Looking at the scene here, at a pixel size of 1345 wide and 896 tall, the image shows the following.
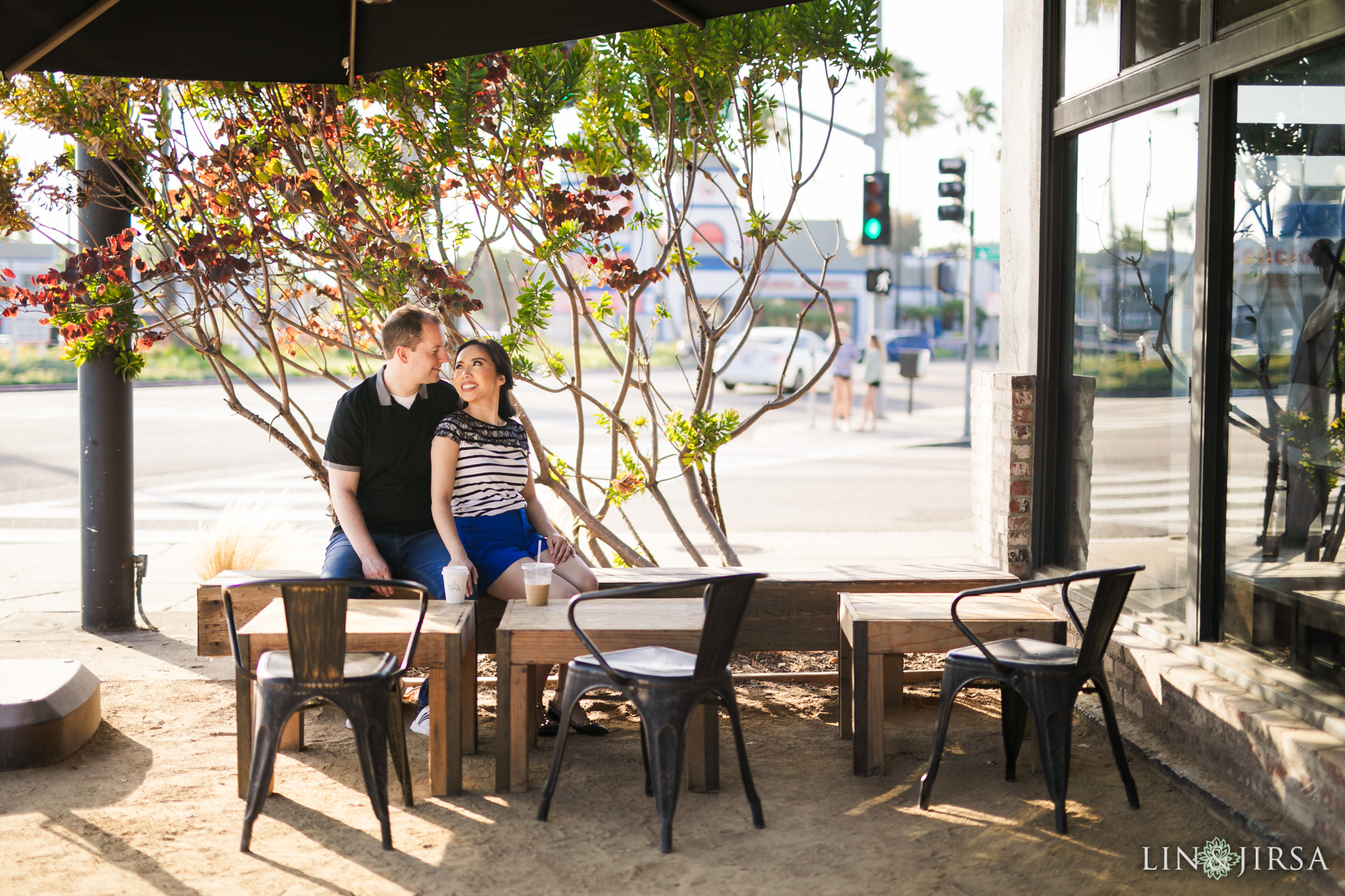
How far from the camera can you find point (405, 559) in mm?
4746

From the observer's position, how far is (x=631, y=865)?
11.3 feet

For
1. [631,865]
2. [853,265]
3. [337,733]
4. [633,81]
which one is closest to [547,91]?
[633,81]

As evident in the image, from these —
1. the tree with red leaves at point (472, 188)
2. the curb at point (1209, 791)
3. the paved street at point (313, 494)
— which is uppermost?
the tree with red leaves at point (472, 188)

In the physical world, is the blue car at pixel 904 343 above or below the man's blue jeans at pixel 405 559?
above

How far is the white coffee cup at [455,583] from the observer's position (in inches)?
166

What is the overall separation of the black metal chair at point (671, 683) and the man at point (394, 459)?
45.9 inches

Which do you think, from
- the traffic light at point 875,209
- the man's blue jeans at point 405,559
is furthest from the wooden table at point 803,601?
the traffic light at point 875,209

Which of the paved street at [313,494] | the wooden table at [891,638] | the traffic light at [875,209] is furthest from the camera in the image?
the traffic light at [875,209]

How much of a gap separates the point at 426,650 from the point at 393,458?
1.13 m

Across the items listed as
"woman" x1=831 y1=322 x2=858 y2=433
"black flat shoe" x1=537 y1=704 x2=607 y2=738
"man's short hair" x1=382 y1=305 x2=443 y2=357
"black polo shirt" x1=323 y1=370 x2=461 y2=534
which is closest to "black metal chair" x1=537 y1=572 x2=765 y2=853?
"black flat shoe" x1=537 y1=704 x2=607 y2=738

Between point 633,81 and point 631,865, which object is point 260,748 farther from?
point 633,81

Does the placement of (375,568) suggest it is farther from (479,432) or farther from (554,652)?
(554,652)

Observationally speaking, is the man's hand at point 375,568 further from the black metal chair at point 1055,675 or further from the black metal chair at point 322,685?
the black metal chair at point 1055,675

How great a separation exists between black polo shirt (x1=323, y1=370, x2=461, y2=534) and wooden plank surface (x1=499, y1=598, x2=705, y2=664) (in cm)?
A: 84
